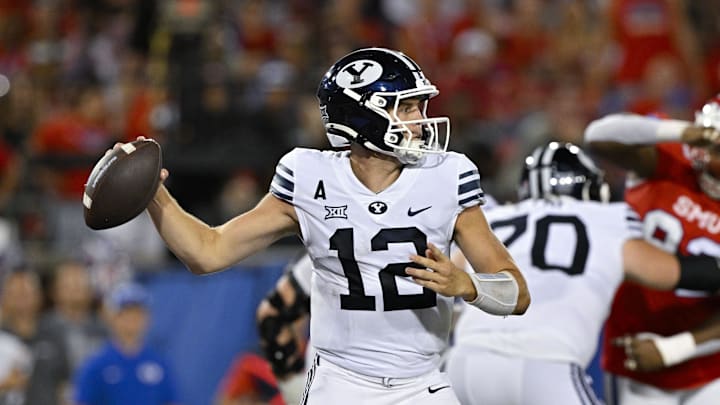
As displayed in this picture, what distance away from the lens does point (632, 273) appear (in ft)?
14.8

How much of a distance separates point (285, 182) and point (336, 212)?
191mm

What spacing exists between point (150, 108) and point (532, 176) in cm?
507

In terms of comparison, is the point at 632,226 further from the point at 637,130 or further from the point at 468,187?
the point at 468,187

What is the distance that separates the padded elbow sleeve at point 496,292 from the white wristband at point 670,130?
1.46 meters

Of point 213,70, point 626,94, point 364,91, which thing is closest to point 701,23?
point 626,94

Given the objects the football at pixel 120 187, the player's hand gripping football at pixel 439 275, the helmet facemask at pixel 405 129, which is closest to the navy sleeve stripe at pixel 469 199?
the helmet facemask at pixel 405 129

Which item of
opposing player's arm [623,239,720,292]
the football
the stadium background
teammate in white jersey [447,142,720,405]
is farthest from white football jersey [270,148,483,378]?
the stadium background

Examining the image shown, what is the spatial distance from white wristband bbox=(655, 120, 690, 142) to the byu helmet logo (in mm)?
1558

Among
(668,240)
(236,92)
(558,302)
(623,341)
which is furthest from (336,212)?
(236,92)

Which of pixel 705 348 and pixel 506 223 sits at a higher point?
pixel 506 223

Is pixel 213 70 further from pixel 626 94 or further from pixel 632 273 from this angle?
pixel 632 273

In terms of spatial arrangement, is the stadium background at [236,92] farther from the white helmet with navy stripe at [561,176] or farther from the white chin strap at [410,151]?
the white chin strap at [410,151]

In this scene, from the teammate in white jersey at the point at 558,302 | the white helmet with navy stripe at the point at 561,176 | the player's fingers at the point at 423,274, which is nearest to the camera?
the player's fingers at the point at 423,274

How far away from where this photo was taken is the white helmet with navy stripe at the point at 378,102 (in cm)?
380
